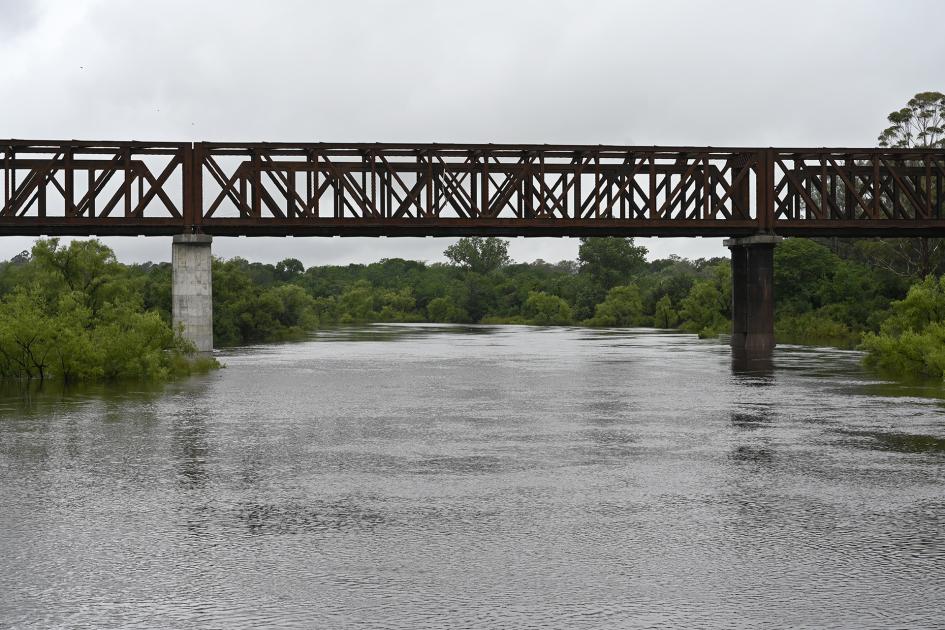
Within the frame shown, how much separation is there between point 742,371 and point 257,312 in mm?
52352

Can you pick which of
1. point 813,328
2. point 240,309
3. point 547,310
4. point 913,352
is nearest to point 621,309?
point 547,310

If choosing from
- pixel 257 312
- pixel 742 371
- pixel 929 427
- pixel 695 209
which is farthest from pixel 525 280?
pixel 929 427

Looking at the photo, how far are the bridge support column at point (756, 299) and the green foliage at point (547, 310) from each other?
309 ft

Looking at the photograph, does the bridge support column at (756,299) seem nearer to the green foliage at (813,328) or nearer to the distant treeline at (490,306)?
the distant treeline at (490,306)

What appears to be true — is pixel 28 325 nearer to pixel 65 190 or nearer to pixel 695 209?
pixel 65 190

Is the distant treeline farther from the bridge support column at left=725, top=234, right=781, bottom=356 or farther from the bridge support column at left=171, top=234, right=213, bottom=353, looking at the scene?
the bridge support column at left=725, top=234, right=781, bottom=356

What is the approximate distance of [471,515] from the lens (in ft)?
37.5

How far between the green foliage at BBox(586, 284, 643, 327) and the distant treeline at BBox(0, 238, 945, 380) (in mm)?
183

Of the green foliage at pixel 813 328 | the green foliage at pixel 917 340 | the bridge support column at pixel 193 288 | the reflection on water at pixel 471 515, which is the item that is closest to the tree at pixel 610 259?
the green foliage at pixel 813 328

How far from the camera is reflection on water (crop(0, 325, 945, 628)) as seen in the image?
804 cm

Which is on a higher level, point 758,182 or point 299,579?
point 758,182

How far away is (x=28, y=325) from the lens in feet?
103

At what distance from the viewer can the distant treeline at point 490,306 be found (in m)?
32.7

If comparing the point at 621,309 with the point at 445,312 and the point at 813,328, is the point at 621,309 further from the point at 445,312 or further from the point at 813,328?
the point at 813,328
